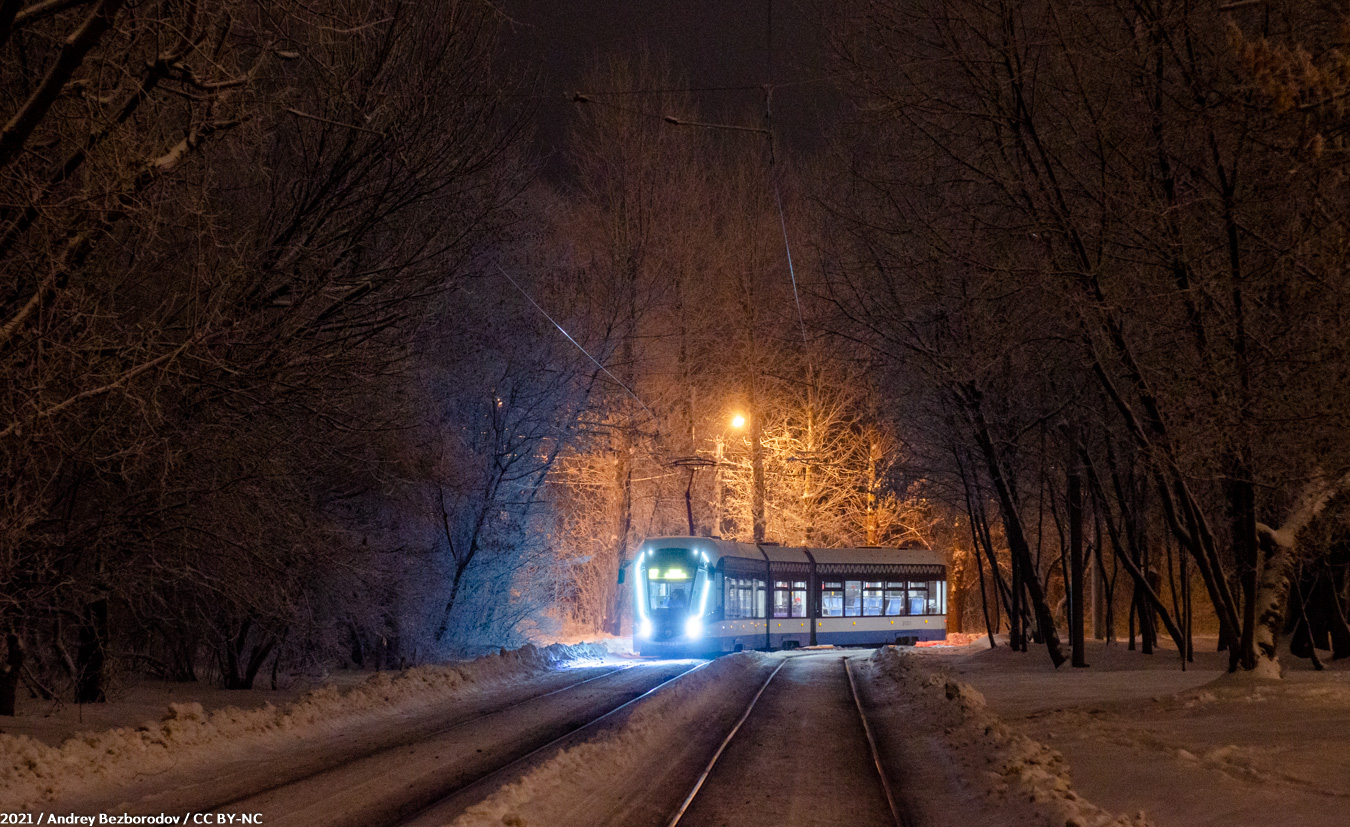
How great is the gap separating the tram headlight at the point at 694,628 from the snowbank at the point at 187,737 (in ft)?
39.7

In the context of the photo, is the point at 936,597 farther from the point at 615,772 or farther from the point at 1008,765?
the point at 615,772

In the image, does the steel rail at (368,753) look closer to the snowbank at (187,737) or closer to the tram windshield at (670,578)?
the snowbank at (187,737)

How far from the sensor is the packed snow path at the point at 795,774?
9430 mm

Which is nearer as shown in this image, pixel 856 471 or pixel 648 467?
pixel 648 467

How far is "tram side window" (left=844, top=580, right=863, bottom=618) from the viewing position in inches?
1490

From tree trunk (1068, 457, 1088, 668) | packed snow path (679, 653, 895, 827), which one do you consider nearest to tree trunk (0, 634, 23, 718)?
packed snow path (679, 653, 895, 827)

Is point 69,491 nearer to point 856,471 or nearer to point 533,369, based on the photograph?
point 533,369

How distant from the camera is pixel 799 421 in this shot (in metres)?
46.4

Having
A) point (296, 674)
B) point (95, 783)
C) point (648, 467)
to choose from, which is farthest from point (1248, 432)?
point (648, 467)

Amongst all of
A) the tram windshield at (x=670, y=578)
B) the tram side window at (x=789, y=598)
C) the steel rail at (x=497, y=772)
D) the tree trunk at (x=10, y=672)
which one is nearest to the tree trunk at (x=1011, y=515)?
the tram windshield at (x=670, y=578)

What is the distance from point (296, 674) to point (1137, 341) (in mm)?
16030

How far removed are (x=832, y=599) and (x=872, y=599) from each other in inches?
75.7

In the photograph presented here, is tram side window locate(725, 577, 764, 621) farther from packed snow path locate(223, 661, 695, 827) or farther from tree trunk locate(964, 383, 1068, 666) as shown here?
packed snow path locate(223, 661, 695, 827)

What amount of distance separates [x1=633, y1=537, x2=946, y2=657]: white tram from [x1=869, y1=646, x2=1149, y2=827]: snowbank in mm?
→ 13291
